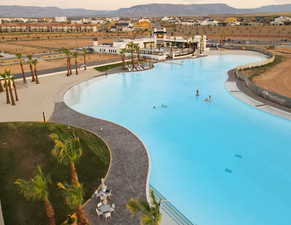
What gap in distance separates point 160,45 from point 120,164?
237 feet

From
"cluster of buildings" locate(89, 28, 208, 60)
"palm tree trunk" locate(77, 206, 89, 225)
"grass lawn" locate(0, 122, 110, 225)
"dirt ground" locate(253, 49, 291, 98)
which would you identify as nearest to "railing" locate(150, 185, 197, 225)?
"grass lawn" locate(0, 122, 110, 225)

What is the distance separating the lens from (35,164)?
→ 702 inches

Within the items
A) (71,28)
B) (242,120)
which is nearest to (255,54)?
(242,120)

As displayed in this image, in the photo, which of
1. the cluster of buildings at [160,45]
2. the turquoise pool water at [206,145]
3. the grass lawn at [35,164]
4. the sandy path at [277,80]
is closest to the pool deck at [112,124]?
the grass lawn at [35,164]

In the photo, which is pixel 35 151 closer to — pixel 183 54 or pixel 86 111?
pixel 86 111

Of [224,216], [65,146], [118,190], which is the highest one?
[65,146]

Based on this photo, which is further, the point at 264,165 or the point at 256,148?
the point at 256,148

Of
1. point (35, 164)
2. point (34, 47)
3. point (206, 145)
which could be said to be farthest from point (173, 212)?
point (34, 47)

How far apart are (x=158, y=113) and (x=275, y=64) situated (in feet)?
121

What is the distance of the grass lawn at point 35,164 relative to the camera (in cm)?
1430

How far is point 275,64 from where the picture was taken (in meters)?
53.0

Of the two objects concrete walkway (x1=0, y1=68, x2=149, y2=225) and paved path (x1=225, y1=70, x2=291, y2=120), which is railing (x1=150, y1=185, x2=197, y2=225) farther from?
paved path (x1=225, y1=70, x2=291, y2=120)

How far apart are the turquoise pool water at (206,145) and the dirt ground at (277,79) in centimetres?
639

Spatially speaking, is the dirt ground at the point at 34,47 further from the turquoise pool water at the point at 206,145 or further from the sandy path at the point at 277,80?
the sandy path at the point at 277,80
